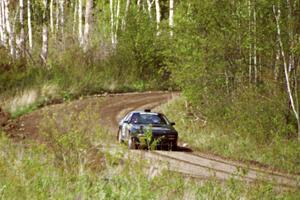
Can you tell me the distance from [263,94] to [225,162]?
593cm

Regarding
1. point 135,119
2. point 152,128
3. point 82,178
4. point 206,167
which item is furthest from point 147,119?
point 82,178

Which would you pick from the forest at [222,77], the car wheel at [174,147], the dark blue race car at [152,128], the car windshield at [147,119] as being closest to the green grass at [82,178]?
the forest at [222,77]

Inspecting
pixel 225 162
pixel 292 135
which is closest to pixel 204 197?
pixel 225 162

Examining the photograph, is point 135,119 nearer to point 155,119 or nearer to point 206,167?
point 155,119

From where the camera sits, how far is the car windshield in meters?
22.6

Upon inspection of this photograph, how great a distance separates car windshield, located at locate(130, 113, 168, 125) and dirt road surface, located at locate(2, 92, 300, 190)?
45.8 inches

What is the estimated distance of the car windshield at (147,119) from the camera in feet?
74.1

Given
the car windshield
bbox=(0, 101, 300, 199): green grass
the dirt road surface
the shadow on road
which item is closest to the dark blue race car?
the car windshield

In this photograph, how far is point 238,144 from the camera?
22.6 metres

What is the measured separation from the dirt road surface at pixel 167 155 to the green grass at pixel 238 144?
0.95 metres

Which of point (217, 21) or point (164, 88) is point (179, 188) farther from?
point (164, 88)

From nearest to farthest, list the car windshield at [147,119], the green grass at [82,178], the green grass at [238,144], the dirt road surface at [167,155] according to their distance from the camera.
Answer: the green grass at [82,178] < the dirt road surface at [167,155] < the green grass at [238,144] < the car windshield at [147,119]

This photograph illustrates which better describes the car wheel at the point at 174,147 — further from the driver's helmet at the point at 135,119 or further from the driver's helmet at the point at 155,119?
the driver's helmet at the point at 135,119

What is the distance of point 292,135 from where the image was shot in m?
23.4
